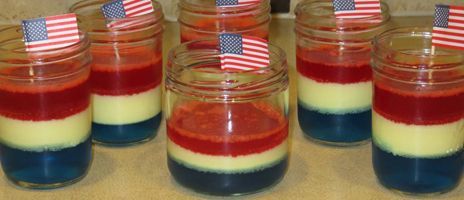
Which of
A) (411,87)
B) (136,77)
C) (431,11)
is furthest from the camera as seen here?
(431,11)

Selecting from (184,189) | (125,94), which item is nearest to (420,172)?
(184,189)

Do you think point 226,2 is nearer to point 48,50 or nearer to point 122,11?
point 122,11

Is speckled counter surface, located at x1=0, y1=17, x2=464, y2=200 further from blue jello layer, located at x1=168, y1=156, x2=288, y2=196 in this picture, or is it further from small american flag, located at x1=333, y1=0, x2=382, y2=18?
small american flag, located at x1=333, y1=0, x2=382, y2=18

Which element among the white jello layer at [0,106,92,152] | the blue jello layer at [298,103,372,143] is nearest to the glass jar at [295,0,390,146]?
the blue jello layer at [298,103,372,143]

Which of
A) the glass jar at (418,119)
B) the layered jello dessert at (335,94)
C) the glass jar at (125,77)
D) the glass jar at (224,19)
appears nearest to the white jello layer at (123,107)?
the glass jar at (125,77)

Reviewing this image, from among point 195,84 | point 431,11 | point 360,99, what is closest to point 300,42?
point 360,99

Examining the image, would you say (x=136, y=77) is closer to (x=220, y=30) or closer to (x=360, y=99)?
(x=220, y=30)
